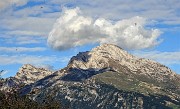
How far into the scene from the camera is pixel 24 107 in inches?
3260

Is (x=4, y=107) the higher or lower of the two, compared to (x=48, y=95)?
lower

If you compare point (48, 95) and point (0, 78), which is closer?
point (0, 78)

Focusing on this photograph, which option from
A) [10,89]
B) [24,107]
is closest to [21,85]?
[10,89]

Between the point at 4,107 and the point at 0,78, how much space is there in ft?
19.3

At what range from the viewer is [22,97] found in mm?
89062

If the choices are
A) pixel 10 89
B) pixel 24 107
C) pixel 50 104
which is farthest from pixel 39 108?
pixel 10 89

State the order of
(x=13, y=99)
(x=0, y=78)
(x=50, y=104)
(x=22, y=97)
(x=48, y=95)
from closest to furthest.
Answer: (x=0, y=78) → (x=13, y=99) → (x=22, y=97) → (x=50, y=104) → (x=48, y=95)

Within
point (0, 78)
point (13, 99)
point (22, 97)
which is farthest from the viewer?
point (22, 97)

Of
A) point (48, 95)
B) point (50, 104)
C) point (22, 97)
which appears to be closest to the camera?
point (22, 97)

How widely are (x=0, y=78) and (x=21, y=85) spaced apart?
453 cm

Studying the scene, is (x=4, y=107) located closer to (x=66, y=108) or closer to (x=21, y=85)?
(x=21, y=85)

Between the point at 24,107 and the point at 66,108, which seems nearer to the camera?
the point at 24,107

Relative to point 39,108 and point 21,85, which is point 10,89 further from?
point 39,108

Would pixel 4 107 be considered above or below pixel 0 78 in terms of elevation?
below
